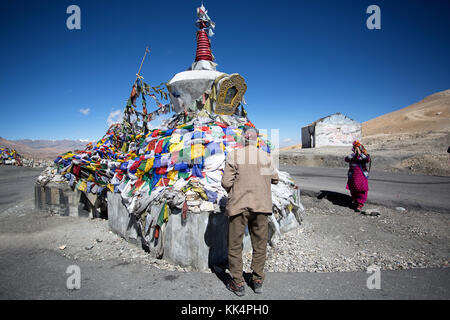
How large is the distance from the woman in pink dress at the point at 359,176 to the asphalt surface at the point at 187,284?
2.96m

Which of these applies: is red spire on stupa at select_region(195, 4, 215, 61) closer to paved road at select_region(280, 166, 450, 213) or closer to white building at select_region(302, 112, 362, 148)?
paved road at select_region(280, 166, 450, 213)

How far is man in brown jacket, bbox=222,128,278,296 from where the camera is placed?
2.80 metres

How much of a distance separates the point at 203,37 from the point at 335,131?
78.4 feet

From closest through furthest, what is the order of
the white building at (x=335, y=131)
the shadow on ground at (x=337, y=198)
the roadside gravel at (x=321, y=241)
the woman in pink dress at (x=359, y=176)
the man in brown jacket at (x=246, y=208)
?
1. the man in brown jacket at (x=246, y=208)
2. the roadside gravel at (x=321, y=241)
3. the woman in pink dress at (x=359, y=176)
4. the shadow on ground at (x=337, y=198)
5. the white building at (x=335, y=131)

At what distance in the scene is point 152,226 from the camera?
12.6ft

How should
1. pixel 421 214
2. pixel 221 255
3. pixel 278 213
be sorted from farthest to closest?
pixel 421 214, pixel 278 213, pixel 221 255

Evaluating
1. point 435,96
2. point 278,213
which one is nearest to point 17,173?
point 278,213

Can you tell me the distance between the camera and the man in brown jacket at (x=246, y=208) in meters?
2.80

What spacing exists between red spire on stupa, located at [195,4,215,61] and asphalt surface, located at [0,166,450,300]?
5333 millimetres

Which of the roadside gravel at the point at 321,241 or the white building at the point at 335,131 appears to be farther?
the white building at the point at 335,131

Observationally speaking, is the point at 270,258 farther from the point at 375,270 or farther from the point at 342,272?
the point at 375,270

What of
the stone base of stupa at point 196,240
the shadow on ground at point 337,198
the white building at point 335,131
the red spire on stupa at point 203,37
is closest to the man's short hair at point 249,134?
the stone base of stupa at point 196,240

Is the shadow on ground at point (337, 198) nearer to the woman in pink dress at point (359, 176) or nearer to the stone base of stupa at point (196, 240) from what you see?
the woman in pink dress at point (359, 176)

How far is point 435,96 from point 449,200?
77.6 meters
